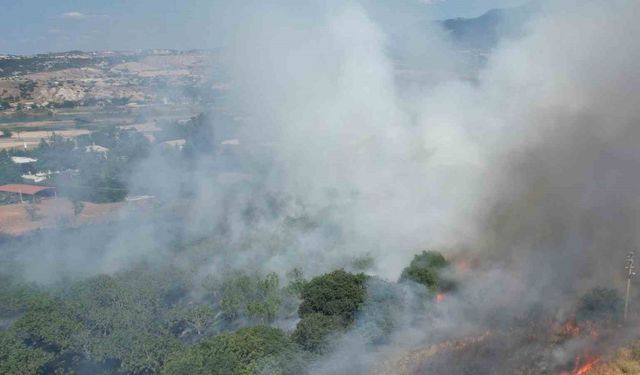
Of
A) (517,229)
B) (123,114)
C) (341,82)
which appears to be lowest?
(517,229)

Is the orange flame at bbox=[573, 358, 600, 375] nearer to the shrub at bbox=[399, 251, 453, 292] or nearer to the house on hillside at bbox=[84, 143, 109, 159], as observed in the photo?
the shrub at bbox=[399, 251, 453, 292]

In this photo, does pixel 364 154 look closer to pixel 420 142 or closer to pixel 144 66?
pixel 420 142

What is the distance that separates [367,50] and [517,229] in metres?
7.73

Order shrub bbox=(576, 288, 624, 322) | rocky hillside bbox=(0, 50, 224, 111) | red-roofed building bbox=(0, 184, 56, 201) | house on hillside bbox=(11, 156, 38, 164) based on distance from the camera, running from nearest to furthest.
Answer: shrub bbox=(576, 288, 624, 322) < red-roofed building bbox=(0, 184, 56, 201) < house on hillside bbox=(11, 156, 38, 164) < rocky hillside bbox=(0, 50, 224, 111)

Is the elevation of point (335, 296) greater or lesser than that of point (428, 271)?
lesser

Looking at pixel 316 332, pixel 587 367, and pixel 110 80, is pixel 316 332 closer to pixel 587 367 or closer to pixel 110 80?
pixel 587 367

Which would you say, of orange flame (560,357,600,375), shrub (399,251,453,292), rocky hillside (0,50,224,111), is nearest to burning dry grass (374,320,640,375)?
orange flame (560,357,600,375)

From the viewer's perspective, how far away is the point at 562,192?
13.0 metres

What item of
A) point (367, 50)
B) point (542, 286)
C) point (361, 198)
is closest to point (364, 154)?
point (361, 198)

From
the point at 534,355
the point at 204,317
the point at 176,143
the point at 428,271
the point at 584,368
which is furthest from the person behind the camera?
the point at 176,143

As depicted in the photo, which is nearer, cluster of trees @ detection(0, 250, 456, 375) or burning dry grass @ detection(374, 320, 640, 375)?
burning dry grass @ detection(374, 320, 640, 375)

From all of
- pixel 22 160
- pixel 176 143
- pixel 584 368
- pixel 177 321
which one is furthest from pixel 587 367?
pixel 22 160

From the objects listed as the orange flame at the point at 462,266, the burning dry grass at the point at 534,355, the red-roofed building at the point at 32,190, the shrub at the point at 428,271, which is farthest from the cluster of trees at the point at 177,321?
the red-roofed building at the point at 32,190

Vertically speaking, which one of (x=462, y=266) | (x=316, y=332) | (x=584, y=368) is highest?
(x=462, y=266)
